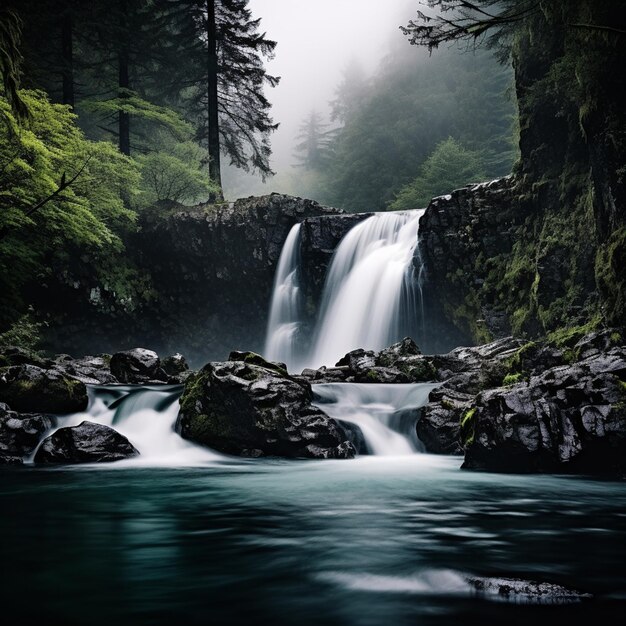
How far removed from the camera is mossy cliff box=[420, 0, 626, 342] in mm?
10359

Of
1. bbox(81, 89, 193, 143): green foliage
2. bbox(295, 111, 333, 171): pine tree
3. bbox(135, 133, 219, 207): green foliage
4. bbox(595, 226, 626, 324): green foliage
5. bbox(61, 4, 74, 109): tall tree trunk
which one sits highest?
bbox(295, 111, 333, 171): pine tree

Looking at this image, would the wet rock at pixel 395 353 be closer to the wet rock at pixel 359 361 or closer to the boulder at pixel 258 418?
the wet rock at pixel 359 361

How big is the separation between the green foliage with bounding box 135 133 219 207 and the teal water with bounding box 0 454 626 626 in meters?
17.5

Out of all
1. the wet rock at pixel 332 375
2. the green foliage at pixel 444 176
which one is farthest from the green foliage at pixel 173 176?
the wet rock at pixel 332 375

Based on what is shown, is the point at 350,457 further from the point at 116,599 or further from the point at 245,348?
the point at 245,348

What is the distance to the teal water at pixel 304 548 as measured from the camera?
2.57 metres

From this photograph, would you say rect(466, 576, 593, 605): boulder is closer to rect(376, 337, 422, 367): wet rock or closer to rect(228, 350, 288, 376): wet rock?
rect(228, 350, 288, 376): wet rock

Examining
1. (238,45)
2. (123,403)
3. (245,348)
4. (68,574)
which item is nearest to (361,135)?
(238,45)

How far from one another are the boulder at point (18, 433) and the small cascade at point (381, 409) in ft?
15.6

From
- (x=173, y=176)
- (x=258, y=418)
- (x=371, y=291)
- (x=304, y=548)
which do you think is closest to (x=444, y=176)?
(x=371, y=291)

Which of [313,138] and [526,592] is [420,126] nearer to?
[313,138]

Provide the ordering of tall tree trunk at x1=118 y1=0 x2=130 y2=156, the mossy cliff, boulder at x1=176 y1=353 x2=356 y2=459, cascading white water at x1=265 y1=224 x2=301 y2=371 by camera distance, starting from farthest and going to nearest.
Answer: tall tree trunk at x1=118 y1=0 x2=130 y2=156
cascading white water at x1=265 y1=224 x2=301 y2=371
the mossy cliff
boulder at x1=176 y1=353 x2=356 y2=459

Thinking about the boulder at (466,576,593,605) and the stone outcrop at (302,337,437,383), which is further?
the stone outcrop at (302,337,437,383)

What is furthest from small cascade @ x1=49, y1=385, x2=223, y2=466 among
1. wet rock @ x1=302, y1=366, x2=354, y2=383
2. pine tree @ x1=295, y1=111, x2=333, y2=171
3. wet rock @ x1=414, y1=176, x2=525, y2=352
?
pine tree @ x1=295, y1=111, x2=333, y2=171
